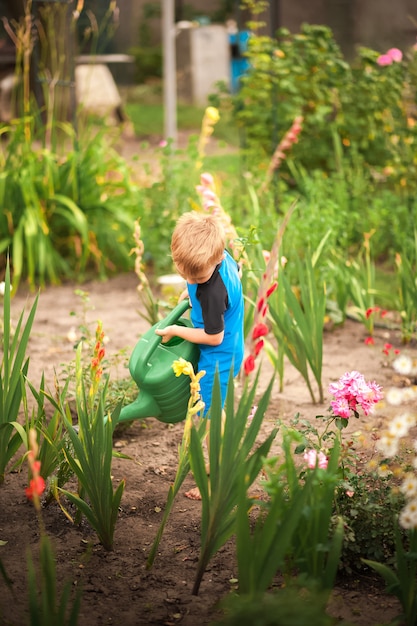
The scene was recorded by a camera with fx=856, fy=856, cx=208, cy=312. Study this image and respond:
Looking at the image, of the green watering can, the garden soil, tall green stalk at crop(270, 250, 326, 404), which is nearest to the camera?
the garden soil

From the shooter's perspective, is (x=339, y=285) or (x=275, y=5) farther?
(x=275, y=5)

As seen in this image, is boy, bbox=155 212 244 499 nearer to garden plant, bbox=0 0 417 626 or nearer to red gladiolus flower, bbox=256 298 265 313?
garden plant, bbox=0 0 417 626

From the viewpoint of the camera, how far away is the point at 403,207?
5.14 meters

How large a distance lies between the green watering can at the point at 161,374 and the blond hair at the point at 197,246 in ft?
0.64

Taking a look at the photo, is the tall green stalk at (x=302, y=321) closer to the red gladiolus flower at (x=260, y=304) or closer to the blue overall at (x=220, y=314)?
the blue overall at (x=220, y=314)

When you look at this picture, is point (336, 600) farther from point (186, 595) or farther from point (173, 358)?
point (173, 358)

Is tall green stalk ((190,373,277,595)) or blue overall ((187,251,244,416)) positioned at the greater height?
blue overall ((187,251,244,416))

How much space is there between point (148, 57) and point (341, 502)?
576 inches

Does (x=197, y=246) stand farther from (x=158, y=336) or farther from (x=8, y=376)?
(x=8, y=376)

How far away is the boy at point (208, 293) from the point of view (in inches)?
99.3

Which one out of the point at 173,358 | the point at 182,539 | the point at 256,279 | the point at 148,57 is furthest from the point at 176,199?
the point at 148,57

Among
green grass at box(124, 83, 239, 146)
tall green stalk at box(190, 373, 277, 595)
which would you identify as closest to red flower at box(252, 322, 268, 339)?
tall green stalk at box(190, 373, 277, 595)

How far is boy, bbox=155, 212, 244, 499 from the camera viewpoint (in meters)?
2.52

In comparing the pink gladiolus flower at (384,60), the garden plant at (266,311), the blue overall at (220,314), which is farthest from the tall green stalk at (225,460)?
the pink gladiolus flower at (384,60)
